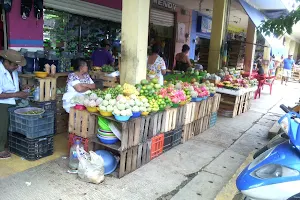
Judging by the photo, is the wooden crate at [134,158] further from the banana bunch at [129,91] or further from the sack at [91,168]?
the banana bunch at [129,91]

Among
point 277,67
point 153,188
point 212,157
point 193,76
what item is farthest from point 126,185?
point 277,67

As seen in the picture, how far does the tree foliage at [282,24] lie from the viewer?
159 inches

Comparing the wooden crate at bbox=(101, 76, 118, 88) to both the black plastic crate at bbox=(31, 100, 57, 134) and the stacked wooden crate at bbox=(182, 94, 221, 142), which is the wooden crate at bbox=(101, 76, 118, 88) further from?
the stacked wooden crate at bbox=(182, 94, 221, 142)

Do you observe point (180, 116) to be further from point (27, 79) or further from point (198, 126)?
point (27, 79)

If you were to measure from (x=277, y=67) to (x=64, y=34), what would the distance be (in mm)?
17751

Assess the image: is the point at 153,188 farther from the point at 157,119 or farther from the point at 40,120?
the point at 40,120

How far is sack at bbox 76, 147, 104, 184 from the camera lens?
3502mm

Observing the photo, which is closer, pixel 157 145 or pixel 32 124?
pixel 32 124

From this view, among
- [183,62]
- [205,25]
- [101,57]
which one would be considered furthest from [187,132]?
[205,25]

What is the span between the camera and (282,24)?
4.17 m

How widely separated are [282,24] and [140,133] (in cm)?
271

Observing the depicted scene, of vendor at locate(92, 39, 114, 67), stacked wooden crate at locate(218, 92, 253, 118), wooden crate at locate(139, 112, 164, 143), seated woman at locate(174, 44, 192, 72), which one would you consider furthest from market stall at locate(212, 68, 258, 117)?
wooden crate at locate(139, 112, 164, 143)

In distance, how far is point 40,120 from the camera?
4039mm

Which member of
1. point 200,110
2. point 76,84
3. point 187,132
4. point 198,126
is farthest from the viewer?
point 198,126
